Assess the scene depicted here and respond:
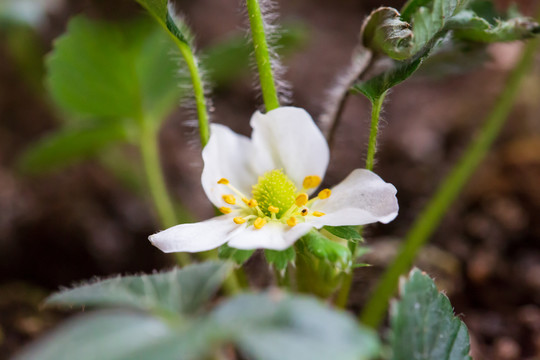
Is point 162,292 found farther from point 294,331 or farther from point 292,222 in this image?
point 292,222

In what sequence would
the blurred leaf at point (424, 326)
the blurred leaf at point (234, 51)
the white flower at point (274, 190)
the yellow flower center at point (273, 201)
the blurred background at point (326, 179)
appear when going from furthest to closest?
the blurred leaf at point (234, 51) < the blurred background at point (326, 179) < the yellow flower center at point (273, 201) < the white flower at point (274, 190) < the blurred leaf at point (424, 326)

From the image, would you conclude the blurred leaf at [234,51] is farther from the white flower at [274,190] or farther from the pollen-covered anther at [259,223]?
the pollen-covered anther at [259,223]

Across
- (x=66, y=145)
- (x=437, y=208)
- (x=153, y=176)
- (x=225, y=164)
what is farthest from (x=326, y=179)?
(x=66, y=145)

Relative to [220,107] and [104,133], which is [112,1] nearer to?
[104,133]

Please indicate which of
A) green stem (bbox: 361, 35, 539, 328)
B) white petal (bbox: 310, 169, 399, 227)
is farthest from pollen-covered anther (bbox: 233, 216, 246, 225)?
green stem (bbox: 361, 35, 539, 328)

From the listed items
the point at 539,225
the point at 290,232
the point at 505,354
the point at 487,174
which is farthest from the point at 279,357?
the point at 487,174

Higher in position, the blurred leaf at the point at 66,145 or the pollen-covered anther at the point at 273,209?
the blurred leaf at the point at 66,145

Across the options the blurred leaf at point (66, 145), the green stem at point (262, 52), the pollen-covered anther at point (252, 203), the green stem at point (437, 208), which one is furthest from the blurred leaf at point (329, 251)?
the blurred leaf at point (66, 145)
